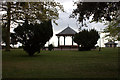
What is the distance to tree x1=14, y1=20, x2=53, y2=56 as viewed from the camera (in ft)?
67.4

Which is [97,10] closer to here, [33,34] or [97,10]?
[97,10]

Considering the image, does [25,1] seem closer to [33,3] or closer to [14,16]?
[33,3]

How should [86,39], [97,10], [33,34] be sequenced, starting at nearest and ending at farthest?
[97,10]
[33,34]
[86,39]

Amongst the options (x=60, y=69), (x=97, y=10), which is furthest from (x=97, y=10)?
(x=60, y=69)

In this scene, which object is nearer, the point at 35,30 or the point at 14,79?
the point at 14,79

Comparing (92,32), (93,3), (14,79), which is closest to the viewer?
(14,79)

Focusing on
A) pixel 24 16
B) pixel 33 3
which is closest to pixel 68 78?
pixel 33 3

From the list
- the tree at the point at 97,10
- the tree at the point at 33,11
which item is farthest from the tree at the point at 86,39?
the tree at the point at 97,10

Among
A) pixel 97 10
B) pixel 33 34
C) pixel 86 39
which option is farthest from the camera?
pixel 86 39

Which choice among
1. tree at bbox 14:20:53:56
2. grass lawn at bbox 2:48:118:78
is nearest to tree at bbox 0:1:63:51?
tree at bbox 14:20:53:56

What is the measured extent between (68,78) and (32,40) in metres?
13.3

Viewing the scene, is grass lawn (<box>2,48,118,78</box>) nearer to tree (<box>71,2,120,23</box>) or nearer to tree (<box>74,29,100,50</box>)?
tree (<box>71,2,120,23</box>)

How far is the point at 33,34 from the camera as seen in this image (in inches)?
812

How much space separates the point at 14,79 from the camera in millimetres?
7914
